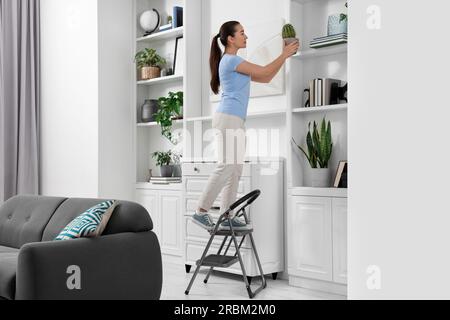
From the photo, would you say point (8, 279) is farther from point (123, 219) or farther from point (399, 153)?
point (399, 153)

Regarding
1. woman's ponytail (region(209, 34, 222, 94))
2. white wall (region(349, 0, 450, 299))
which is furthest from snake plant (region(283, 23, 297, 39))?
white wall (region(349, 0, 450, 299))

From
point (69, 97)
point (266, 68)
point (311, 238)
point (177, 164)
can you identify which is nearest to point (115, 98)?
point (69, 97)

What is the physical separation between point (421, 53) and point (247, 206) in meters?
3.00

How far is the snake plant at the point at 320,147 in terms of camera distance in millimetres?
3785

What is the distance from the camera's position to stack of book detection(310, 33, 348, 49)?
144 inches

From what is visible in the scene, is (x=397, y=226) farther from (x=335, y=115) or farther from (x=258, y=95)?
(x=258, y=95)

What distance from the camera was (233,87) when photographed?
3.65m

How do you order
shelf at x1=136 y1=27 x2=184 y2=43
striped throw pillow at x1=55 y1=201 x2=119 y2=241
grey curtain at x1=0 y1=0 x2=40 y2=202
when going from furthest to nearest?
grey curtain at x1=0 y1=0 x2=40 y2=202 < shelf at x1=136 y1=27 x2=184 y2=43 < striped throw pillow at x1=55 y1=201 x2=119 y2=241

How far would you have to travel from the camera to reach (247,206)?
154 inches

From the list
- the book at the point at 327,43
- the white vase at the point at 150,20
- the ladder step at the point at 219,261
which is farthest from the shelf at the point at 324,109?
the white vase at the point at 150,20

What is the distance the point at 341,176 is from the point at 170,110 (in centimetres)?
186

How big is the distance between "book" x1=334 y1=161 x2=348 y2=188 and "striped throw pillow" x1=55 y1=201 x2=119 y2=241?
1.63 meters

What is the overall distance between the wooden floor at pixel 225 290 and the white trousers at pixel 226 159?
1.97 feet

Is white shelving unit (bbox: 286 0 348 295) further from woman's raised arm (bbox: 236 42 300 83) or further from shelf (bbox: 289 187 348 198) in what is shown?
woman's raised arm (bbox: 236 42 300 83)
